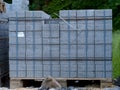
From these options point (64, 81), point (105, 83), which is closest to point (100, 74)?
point (105, 83)

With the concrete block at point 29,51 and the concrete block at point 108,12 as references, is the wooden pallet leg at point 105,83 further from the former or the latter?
the concrete block at point 29,51

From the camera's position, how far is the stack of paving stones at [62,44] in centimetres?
830

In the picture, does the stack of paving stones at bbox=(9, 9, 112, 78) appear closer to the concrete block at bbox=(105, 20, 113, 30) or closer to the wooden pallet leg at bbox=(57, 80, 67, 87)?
the concrete block at bbox=(105, 20, 113, 30)

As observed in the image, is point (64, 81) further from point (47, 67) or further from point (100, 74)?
point (100, 74)

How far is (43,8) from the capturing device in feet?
91.8

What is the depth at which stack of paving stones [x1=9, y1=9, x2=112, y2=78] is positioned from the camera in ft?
27.2

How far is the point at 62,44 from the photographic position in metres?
8.35

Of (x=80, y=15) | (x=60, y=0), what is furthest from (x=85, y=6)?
(x=80, y=15)

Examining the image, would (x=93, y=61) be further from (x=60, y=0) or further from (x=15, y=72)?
(x=60, y=0)

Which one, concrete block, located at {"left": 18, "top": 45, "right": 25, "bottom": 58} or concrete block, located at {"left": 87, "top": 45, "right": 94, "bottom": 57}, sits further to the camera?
concrete block, located at {"left": 18, "top": 45, "right": 25, "bottom": 58}

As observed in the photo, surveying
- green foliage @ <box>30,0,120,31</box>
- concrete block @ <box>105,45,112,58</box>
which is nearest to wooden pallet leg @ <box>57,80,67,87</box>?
concrete block @ <box>105,45,112,58</box>

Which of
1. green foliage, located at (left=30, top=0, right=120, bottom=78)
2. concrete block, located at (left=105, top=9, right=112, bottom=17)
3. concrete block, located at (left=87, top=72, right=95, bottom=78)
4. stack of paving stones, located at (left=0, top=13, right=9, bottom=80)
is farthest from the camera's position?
green foliage, located at (left=30, top=0, right=120, bottom=78)

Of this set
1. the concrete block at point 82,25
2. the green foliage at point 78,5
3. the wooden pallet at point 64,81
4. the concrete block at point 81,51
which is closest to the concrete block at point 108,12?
the concrete block at point 82,25

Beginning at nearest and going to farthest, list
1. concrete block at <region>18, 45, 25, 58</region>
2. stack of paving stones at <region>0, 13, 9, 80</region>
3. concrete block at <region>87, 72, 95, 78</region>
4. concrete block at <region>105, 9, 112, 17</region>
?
concrete block at <region>105, 9, 112, 17</region>
concrete block at <region>87, 72, 95, 78</region>
concrete block at <region>18, 45, 25, 58</region>
stack of paving stones at <region>0, 13, 9, 80</region>
